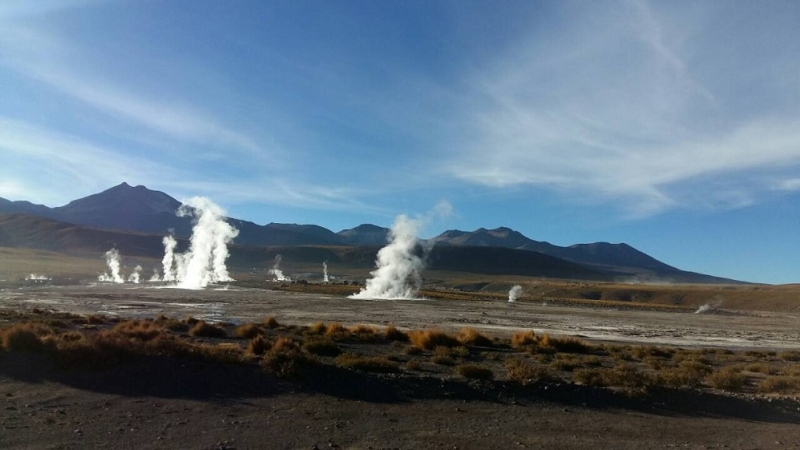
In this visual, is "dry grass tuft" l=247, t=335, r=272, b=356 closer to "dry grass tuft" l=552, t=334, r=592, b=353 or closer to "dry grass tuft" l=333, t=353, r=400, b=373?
"dry grass tuft" l=333, t=353, r=400, b=373

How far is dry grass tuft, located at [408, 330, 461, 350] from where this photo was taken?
24745 mm

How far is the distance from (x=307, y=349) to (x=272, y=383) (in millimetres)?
6279

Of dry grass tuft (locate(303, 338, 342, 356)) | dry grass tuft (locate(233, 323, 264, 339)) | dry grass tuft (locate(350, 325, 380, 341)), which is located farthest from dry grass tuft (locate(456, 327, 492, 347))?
dry grass tuft (locate(233, 323, 264, 339))

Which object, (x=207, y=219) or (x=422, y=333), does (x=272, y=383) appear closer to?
(x=422, y=333)

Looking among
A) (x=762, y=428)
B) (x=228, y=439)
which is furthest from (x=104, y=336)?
(x=762, y=428)

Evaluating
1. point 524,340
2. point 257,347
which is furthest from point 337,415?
point 524,340

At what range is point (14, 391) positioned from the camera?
42.1 feet

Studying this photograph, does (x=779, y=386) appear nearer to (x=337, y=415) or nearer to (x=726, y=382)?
(x=726, y=382)

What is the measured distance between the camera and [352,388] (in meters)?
14.1

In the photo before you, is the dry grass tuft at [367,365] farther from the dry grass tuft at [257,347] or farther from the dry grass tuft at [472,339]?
the dry grass tuft at [472,339]

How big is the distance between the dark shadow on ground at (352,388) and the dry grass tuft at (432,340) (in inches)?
376

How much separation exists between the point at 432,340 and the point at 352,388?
37.5 ft

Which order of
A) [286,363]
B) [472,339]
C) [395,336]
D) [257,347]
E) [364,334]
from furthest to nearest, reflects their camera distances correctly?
1. [395,336]
2. [364,334]
3. [472,339]
4. [257,347]
5. [286,363]

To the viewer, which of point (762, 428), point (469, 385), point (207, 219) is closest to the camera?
point (762, 428)
